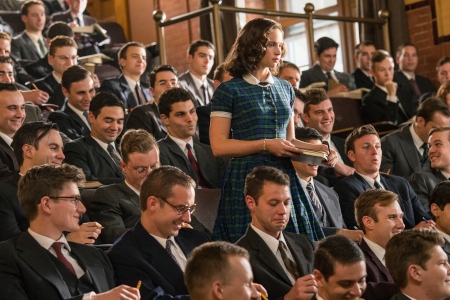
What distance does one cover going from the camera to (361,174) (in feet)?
15.9

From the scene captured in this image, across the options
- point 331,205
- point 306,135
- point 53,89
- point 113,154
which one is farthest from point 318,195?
point 53,89

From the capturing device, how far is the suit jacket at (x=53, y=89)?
21.8 feet

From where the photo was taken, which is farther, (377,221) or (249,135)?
(377,221)

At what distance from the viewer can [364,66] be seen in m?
7.86

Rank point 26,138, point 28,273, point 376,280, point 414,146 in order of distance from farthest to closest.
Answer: point 414,146 < point 26,138 < point 376,280 < point 28,273

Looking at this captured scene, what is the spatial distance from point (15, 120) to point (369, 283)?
2.19 metres

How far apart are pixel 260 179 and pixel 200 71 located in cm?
340

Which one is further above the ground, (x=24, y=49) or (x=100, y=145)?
(x=24, y=49)

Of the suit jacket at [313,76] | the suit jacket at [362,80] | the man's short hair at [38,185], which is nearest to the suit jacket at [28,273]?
the man's short hair at [38,185]

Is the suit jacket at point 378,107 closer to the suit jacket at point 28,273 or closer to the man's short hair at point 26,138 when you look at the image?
the man's short hair at point 26,138

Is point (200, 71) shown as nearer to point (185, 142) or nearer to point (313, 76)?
point (313, 76)

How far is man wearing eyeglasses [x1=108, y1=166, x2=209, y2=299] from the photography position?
3178 millimetres

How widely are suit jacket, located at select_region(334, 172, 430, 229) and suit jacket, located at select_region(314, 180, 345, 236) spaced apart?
0.11m

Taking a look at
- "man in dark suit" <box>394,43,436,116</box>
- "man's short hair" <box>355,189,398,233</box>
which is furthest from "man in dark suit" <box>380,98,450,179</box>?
"man in dark suit" <box>394,43,436,116</box>
